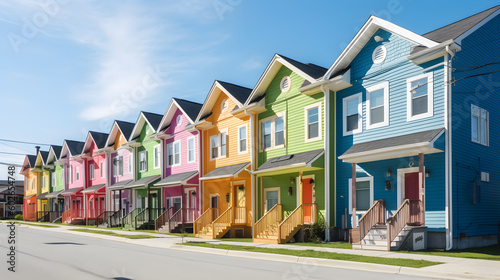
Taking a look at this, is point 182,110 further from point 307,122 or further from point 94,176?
point 94,176

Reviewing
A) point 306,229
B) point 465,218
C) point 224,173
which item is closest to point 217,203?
point 224,173

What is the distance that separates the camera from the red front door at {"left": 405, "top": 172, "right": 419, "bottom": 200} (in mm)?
17062

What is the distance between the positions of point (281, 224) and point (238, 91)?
397 inches

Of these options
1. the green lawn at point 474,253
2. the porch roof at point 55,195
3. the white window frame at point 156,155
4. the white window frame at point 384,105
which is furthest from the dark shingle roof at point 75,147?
the green lawn at point 474,253

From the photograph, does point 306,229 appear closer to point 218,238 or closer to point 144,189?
point 218,238

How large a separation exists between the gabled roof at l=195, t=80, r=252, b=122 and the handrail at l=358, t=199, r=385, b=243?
10.1m

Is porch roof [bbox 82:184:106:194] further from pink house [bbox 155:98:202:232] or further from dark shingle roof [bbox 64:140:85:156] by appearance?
pink house [bbox 155:98:202:232]

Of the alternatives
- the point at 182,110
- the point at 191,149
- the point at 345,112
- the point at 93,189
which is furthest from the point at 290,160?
the point at 93,189

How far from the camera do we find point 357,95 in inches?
758

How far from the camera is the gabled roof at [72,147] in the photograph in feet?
158

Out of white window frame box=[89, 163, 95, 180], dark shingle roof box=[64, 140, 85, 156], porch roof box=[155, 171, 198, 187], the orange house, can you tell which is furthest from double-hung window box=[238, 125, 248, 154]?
dark shingle roof box=[64, 140, 85, 156]

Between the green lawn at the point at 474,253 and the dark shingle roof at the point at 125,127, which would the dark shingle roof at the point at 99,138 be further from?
the green lawn at the point at 474,253

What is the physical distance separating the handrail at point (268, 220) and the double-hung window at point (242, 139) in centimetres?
439

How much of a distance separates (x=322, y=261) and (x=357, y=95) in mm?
8573
